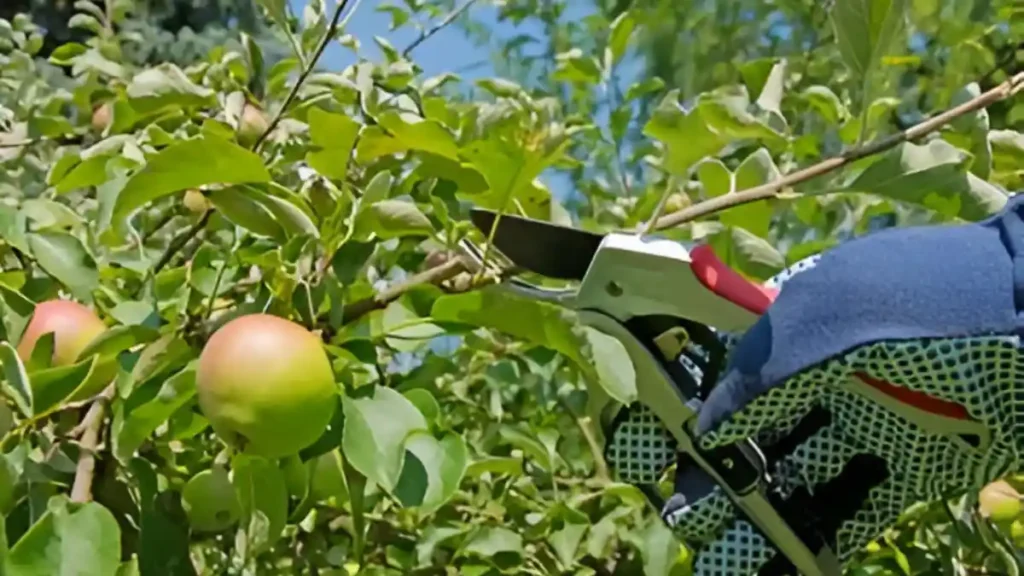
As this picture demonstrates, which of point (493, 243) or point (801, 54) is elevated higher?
point (493, 243)

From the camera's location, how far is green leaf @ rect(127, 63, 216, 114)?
85 centimetres

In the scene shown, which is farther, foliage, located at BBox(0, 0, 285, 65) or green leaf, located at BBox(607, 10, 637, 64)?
foliage, located at BBox(0, 0, 285, 65)

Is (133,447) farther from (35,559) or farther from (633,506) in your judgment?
(633,506)

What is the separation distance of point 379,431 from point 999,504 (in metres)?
0.68

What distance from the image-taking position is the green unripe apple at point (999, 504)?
1.07 meters

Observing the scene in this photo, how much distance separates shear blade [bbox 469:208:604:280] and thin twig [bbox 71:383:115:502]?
277 millimetres

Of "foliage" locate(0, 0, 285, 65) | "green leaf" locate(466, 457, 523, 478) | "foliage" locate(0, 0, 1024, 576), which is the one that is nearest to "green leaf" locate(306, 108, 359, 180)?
"foliage" locate(0, 0, 1024, 576)

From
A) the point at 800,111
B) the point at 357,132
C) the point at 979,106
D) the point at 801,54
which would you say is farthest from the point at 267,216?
the point at 801,54

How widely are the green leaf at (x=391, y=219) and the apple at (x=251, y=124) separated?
0.73 feet

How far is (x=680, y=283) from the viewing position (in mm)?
605

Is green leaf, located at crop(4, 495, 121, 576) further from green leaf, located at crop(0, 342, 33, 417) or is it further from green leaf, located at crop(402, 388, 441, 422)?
green leaf, located at crop(402, 388, 441, 422)

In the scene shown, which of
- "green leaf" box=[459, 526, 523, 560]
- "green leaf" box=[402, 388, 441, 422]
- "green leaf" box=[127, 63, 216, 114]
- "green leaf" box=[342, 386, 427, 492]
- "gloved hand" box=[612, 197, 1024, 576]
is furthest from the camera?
"green leaf" box=[459, 526, 523, 560]

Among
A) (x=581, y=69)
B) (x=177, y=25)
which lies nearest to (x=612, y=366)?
(x=581, y=69)

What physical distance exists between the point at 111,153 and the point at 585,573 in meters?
0.60
